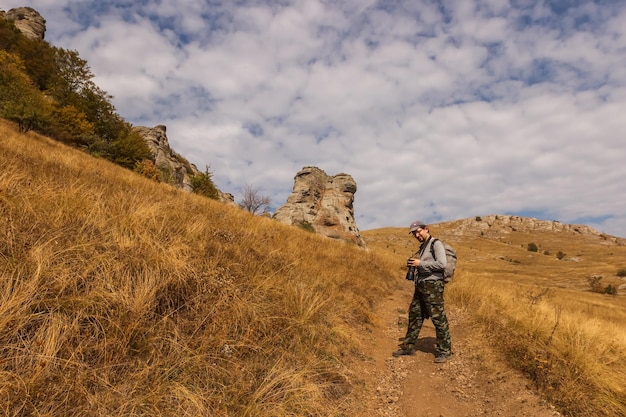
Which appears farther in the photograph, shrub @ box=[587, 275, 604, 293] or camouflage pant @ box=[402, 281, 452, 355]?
shrub @ box=[587, 275, 604, 293]

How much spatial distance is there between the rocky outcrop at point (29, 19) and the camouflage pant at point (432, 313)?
208ft

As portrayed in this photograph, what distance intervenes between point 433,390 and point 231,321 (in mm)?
3186

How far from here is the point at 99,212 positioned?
4.62 metres

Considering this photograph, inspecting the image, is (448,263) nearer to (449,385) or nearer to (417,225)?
(417,225)

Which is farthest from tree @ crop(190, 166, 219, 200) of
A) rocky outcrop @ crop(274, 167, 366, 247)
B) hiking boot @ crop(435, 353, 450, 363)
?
hiking boot @ crop(435, 353, 450, 363)

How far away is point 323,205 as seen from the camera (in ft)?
121

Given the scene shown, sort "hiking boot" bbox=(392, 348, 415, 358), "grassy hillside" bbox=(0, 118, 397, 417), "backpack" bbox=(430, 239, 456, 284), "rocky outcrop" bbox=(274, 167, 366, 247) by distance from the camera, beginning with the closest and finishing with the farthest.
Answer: "grassy hillside" bbox=(0, 118, 397, 417) → "backpack" bbox=(430, 239, 456, 284) → "hiking boot" bbox=(392, 348, 415, 358) → "rocky outcrop" bbox=(274, 167, 366, 247)

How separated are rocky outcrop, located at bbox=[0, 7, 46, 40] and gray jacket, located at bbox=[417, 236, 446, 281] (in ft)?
207

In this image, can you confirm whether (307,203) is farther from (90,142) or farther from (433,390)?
(433,390)

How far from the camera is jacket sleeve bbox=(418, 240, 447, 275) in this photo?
18.0 ft

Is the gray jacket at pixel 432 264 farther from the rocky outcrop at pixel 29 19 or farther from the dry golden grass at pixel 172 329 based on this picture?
the rocky outcrop at pixel 29 19

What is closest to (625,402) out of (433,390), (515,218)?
(433,390)

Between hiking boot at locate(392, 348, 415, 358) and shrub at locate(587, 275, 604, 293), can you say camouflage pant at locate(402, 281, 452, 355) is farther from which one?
shrub at locate(587, 275, 604, 293)

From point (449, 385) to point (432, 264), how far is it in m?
1.87
